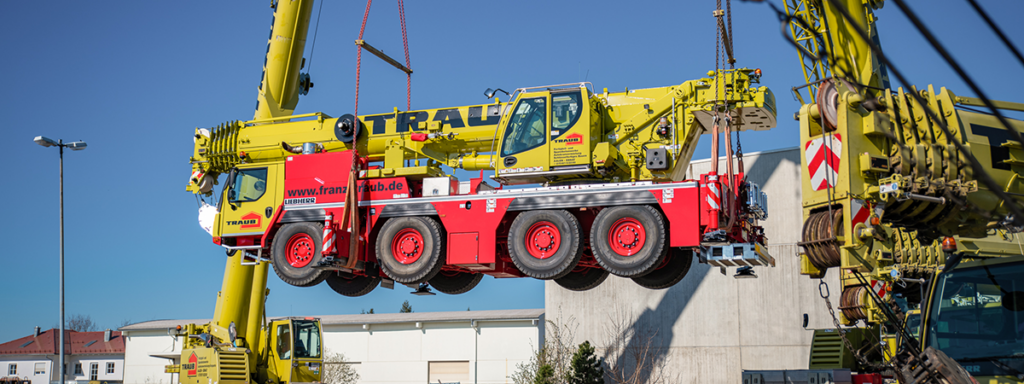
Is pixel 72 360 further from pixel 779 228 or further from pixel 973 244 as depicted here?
pixel 973 244

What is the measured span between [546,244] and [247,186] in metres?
5.82

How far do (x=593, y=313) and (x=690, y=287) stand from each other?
3.43 metres

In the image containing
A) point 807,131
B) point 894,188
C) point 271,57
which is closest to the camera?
point 894,188

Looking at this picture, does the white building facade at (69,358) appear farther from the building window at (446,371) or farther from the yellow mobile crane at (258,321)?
the yellow mobile crane at (258,321)

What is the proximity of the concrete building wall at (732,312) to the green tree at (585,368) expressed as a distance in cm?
153

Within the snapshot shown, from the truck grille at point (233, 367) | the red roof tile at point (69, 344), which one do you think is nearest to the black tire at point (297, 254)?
the truck grille at point (233, 367)

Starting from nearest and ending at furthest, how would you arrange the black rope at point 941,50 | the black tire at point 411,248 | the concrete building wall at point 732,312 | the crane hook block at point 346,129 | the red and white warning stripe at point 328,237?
the black rope at point 941,50, the black tire at point 411,248, the red and white warning stripe at point 328,237, the crane hook block at point 346,129, the concrete building wall at point 732,312

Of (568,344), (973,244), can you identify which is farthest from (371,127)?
(568,344)

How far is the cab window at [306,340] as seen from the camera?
18547 millimetres

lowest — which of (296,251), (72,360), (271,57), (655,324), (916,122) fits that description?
(72,360)

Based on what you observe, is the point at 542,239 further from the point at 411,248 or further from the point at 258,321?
the point at 258,321

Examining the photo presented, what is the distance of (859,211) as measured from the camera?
8.78 meters

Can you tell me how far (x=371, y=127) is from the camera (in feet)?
48.6

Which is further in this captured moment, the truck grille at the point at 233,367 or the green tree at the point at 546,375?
the green tree at the point at 546,375
